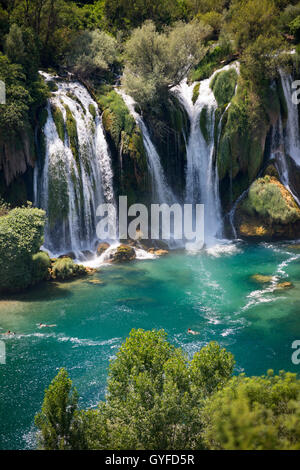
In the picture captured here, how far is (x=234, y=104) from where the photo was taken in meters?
39.6

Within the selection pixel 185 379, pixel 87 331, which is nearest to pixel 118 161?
pixel 87 331

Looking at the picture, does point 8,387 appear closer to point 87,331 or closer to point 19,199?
point 87,331

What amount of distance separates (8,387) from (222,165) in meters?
28.8

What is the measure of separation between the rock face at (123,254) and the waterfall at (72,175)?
7.76ft

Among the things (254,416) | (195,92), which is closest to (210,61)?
(195,92)

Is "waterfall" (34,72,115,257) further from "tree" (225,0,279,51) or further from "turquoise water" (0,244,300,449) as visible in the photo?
"tree" (225,0,279,51)

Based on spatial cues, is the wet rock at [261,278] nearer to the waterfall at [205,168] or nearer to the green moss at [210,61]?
the waterfall at [205,168]

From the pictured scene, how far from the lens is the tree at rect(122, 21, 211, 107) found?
127ft

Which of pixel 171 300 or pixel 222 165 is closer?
pixel 171 300

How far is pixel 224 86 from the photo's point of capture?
4066cm

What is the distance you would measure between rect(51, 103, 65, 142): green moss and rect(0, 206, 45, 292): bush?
8668 millimetres

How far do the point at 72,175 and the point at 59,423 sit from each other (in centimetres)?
2423

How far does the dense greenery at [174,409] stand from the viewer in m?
10.6

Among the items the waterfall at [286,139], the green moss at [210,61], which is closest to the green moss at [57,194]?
the green moss at [210,61]
